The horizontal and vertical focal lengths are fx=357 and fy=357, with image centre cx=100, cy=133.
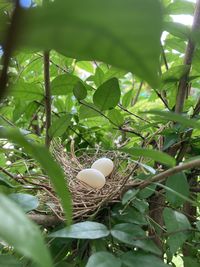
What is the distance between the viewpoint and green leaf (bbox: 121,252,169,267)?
328mm

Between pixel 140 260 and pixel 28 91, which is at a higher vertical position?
pixel 28 91

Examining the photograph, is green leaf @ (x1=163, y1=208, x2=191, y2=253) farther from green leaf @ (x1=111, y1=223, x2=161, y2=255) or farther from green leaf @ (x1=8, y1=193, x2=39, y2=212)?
green leaf @ (x1=8, y1=193, x2=39, y2=212)

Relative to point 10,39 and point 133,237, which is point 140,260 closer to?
point 133,237

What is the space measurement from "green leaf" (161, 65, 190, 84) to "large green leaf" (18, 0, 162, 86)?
39 centimetres

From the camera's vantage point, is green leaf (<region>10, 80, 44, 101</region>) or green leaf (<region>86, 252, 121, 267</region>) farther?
green leaf (<region>10, 80, 44, 101</region>)

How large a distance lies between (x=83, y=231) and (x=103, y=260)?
0.11 feet

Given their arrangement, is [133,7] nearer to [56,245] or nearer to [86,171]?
[56,245]

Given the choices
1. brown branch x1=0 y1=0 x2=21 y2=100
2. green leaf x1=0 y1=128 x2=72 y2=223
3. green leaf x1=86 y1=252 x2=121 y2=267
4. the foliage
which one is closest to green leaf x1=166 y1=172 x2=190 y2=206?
the foliage

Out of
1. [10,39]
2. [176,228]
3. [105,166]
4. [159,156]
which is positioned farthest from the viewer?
[105,166]

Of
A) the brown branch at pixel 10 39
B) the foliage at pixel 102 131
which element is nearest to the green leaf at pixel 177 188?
the foliage at pixel 102 131

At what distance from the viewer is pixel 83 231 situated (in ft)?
1.11

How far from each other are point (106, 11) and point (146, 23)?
1cm

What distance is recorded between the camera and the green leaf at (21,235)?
11 centimetres

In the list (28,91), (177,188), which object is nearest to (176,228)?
(177,188)
